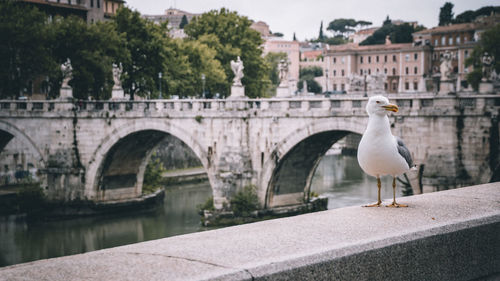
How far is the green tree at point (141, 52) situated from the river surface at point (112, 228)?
24.0ft

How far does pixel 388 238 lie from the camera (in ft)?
11.0

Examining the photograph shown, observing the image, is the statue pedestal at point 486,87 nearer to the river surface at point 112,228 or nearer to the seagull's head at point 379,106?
the river surface at point 112,228

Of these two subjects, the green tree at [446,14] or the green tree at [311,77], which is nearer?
the green tree at [446,14]

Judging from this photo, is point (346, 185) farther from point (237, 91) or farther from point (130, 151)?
point (237, 91)

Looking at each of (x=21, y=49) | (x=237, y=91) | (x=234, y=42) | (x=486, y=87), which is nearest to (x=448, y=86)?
(x=486, y=87)

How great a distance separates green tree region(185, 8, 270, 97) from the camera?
5050 cm

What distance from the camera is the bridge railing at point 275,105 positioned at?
2108cm

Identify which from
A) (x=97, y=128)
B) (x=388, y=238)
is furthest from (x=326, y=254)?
(x=97, y=128)

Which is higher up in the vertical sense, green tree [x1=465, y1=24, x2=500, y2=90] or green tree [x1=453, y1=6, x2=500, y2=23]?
green tree [x1=453, y1=6, x2=500, y2=23]

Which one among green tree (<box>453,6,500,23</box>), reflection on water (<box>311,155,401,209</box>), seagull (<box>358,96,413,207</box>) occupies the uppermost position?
green tree (<box>453,6,500,23</box>)

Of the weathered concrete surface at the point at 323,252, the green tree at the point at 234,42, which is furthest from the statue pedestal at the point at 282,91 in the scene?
the green tree at the point at 234,42

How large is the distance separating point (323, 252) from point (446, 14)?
95934 millimetres

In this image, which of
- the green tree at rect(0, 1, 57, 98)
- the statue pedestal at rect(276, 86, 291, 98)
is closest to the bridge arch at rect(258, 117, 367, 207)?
the statue pedestal at rect(276, 86, 291, 98)

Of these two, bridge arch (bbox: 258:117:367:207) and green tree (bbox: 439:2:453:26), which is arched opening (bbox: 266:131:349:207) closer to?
bridge arch (bbox: 258:117:367:207)
